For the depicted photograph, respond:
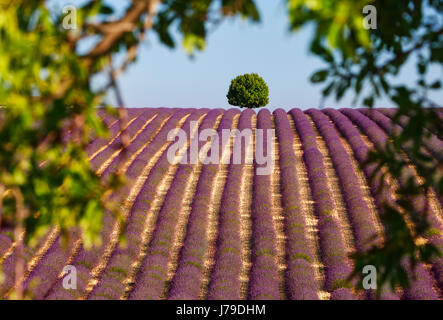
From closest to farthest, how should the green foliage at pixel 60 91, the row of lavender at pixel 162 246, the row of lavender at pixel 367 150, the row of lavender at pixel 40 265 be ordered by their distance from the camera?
the green foliage at pixel 60 91, the row of lavender at pixel 367 150, the row of lavender at pixel 162 246, the row of lavender at pixel 40 265

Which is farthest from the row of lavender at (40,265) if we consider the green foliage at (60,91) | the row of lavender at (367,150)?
the row of lavender at (367,150)

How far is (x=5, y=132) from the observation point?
8.89 ft

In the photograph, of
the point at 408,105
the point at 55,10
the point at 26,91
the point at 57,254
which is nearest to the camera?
the point at 26,91

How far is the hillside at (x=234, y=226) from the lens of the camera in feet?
27.9

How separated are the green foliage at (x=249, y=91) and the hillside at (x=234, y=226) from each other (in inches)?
785

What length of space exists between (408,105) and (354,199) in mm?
8988

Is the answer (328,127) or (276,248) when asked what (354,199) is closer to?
(276,248)

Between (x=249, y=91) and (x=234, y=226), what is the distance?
93.3ft

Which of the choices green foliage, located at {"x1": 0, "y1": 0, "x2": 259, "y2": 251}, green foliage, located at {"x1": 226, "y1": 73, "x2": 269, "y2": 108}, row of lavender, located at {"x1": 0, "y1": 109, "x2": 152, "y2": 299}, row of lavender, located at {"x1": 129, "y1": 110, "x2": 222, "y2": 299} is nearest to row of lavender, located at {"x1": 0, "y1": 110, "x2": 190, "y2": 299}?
row of lavender, located at {"x1": 0, "y1": 109, "x2": 152, "y2": 299}

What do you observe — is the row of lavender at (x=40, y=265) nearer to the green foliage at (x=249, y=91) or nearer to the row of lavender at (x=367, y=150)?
the row of lavender at (x=367, y=150)

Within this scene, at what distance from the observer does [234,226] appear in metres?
10.9

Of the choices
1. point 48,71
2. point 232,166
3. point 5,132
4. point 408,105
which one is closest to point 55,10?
point 48,71

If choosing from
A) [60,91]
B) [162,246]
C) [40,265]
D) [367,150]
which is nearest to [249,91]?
[367,150]

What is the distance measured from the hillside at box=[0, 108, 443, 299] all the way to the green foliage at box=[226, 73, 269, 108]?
1995 centimetres
